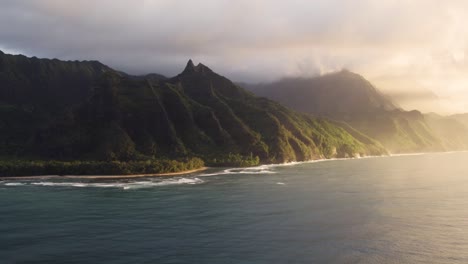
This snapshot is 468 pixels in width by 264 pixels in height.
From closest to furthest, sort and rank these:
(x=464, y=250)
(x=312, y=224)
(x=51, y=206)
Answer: (x=464, y=250) < (x=312, y=224) < (x=51, y=206)

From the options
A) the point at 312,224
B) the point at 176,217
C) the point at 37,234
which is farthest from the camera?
the point at 176,217

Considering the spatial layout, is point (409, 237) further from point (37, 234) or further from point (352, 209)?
point (37, 234)

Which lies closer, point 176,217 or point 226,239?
point 226,239

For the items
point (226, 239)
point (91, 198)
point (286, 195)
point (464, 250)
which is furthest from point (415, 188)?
point (91, 198)

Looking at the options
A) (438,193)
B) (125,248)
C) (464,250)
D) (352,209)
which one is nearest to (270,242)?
(125,248)

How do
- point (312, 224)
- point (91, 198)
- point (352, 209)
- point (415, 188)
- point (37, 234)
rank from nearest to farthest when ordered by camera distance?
point (37, 234)
point (312, 224)
point (352, 209)
point (91, 198)
point (415, 188)

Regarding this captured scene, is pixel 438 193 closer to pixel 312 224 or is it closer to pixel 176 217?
pixel 312 224
